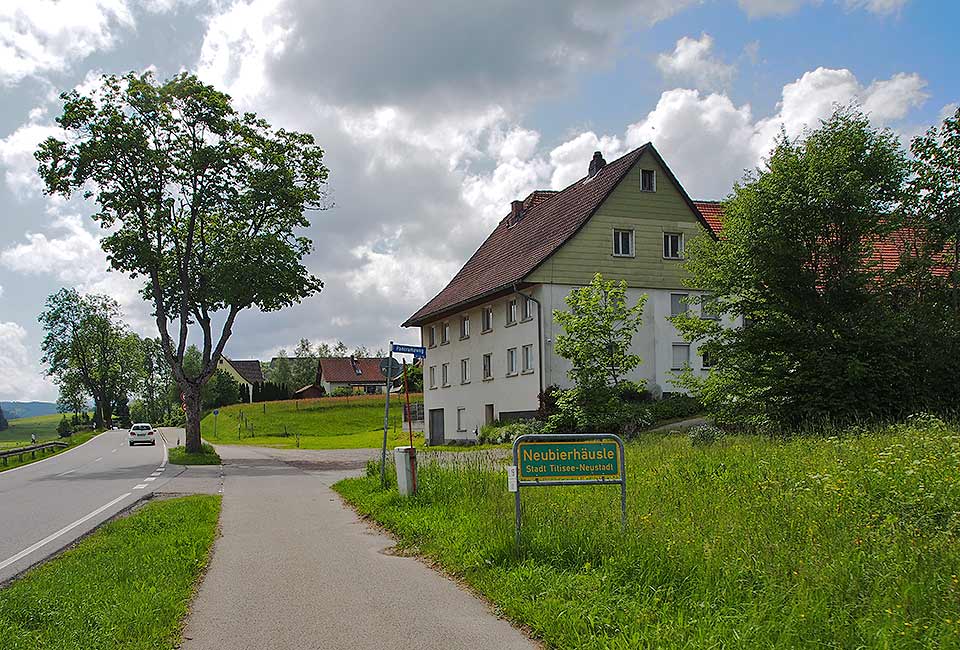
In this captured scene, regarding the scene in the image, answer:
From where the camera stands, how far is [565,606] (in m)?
6.59

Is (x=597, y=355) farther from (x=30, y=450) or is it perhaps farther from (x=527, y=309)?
(x=30, y=450)

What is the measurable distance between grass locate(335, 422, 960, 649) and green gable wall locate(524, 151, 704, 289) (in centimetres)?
2475

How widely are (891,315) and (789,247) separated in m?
3.18

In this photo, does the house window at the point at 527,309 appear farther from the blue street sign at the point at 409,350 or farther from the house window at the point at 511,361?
the blue street sign at the point at 409,350

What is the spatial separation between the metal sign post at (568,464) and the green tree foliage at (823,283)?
16.2 meters

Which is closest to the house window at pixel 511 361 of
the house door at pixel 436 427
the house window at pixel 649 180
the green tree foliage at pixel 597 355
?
the house window at pixel 649 180

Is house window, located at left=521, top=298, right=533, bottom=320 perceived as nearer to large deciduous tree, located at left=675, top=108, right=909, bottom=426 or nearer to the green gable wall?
the green gable wall

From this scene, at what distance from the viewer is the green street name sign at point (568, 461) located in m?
8.72

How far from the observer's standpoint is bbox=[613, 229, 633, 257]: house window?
3822 centimetres

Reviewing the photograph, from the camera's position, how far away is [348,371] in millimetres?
135750

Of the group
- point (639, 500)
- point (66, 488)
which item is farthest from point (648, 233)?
point (639, 500)

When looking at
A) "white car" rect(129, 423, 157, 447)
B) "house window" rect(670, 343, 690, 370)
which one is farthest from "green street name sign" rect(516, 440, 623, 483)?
"white car" rect(129, 423, 157, 447)

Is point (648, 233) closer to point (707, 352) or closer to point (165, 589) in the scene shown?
point (707, 352)

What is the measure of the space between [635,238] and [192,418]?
65.0ft
